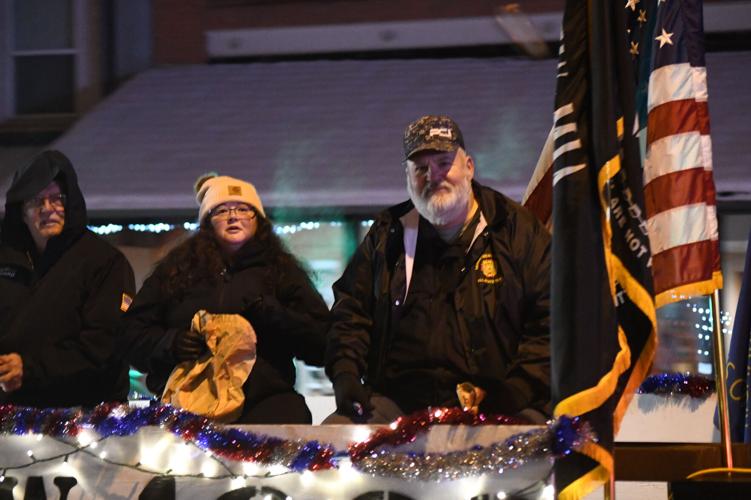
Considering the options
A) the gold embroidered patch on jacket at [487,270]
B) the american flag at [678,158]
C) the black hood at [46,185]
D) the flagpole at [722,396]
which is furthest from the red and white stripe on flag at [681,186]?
the black hood at [46,185]

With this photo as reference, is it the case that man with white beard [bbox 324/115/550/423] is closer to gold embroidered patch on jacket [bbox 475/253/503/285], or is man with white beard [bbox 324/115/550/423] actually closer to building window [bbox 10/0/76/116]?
gold embroidered patch on jacket [bbox 475/253/503/285]

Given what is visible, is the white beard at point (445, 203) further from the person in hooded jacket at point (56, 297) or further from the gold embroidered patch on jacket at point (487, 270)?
the person in hooded jacket at point (56, 297)

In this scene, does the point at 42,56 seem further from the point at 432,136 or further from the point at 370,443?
the point at 370,443

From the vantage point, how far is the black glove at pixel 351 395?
5191 millimetres

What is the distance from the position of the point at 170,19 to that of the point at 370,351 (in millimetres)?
8963

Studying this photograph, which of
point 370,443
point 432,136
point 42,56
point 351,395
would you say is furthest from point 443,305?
point 42,56

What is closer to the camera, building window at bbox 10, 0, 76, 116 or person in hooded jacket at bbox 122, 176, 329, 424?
person in hooded jacket at bbox 122, 176, 329, 424

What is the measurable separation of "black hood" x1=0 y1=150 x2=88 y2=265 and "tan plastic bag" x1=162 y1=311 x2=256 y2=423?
3.61 ft

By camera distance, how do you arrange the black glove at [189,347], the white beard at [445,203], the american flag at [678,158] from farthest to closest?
the black glove at [189,347] → the white beard at [445,203] → the american flag at [678,158]

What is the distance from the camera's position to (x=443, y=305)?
209 inches

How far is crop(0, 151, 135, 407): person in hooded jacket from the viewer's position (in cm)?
605

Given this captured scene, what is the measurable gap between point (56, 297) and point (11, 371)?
1.44ft

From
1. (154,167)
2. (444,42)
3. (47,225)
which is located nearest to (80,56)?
(154,167)

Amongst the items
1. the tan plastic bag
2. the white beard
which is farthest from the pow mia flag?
the tan plastic bag
